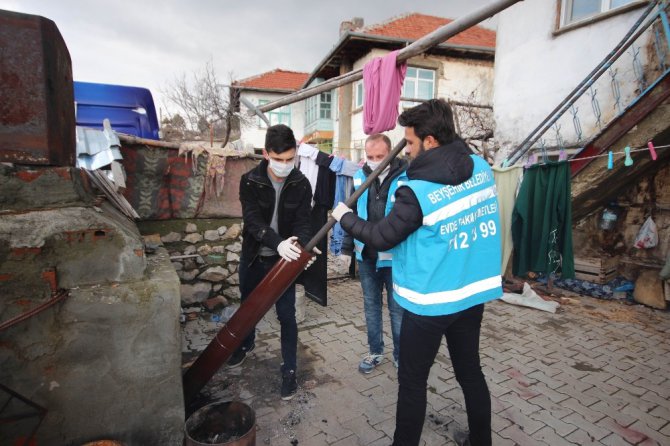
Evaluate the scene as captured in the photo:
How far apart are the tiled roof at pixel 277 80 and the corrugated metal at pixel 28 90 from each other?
23.1m

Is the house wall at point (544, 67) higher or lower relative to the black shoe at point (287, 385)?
higher

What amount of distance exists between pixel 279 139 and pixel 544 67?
19.3 ft

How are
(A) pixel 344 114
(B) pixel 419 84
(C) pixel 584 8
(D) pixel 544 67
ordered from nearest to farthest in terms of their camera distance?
(C) pixel 584 8 < (D) pixel 544 67 < (B) pixel 419 84 < (A) pixel 344 114

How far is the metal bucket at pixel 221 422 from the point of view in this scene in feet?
7.37

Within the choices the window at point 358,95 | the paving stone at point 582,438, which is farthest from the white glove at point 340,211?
the window at point 358,95

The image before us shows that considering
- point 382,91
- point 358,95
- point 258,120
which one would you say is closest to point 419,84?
point 358,95

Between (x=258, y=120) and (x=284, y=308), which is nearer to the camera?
(x=284, y=308)

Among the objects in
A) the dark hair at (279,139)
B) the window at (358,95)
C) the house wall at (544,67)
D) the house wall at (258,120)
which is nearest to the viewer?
the dark hair at (279,139)

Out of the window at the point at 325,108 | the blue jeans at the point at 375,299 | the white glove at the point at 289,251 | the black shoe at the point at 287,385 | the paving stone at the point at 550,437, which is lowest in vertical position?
the paving stone at the point at 550,437

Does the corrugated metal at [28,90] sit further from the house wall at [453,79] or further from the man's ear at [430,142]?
the house wall at [453,79]

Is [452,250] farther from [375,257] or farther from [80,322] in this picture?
[80,322]

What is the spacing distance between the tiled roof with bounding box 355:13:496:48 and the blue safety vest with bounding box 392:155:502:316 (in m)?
13.1

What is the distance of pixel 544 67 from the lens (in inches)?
251

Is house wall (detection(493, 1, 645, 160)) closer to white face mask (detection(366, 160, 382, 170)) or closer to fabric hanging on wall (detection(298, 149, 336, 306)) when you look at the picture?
fabric hanging on wall (detection(298, 149, 336, 306))
